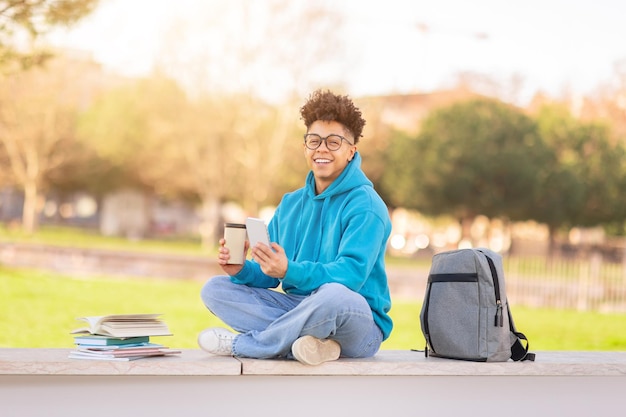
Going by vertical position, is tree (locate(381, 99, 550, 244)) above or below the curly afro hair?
above

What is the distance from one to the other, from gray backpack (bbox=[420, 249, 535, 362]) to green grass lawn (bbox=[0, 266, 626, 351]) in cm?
673

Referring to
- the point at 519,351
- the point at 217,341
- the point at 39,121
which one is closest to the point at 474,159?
the point at 39,121

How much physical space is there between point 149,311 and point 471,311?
10.7m

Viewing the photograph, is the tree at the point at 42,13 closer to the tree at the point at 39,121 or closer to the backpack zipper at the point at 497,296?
the backpack zipper at the point at 497,296

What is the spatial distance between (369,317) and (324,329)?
18 cm

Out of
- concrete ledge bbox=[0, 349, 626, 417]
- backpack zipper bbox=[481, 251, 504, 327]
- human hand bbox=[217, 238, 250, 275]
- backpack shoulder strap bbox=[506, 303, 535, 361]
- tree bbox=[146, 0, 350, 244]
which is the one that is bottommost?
concrete ledge bbox=[0, 349, 626, 417]

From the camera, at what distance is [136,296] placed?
1573 cm

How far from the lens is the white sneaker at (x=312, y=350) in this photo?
9.56 ft

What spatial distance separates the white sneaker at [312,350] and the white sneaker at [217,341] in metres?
0.27

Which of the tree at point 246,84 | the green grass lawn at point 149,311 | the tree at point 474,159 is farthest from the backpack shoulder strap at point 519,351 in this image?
the tree at point 474,159

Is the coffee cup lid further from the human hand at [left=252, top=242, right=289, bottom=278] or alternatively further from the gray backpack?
the gray backpack

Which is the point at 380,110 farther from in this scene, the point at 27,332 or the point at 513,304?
the point at 27,332

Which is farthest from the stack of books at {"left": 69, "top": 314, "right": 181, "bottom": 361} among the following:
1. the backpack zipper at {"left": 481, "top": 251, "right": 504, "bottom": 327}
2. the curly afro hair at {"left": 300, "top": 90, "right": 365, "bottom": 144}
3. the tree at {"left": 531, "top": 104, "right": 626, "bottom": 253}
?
the tree at {"left": 531, "top": 104, "right": 626, "bottom": 253}

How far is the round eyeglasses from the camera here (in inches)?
124
